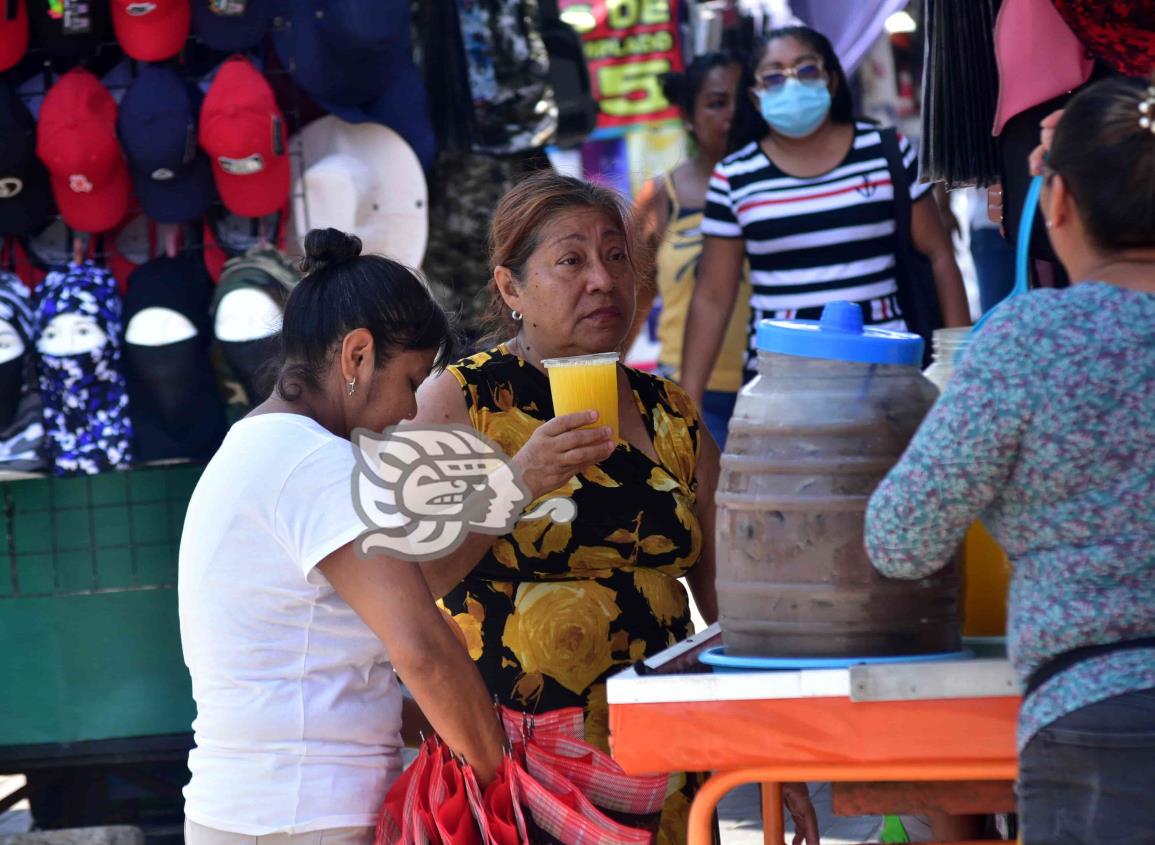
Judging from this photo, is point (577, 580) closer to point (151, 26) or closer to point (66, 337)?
point (66, 337)

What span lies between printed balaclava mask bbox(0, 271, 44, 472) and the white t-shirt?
2338 mm

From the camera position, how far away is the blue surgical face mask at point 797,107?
14.7 ft

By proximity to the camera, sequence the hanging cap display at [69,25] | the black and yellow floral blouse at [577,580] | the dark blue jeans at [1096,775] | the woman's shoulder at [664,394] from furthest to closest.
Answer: the hanging cap display at [69,25] → the woman's shoulder at [664,394] → the black and yellow floral blouse at [577,580] → the dark blue jeans at [1096,775]

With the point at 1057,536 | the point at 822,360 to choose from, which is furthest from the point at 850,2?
the point at 1057,536

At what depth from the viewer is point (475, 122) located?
17.8 feet

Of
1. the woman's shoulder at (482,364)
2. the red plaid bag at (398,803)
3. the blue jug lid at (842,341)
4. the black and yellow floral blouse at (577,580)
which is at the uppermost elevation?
the blue jug lid at (842,341)

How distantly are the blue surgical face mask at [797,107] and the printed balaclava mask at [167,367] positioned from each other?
6.13 ft

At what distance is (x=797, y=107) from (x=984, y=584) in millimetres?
2593

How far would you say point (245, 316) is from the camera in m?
4.55

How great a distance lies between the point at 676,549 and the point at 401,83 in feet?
8.99

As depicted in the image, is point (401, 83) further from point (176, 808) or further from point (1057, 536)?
point (1057, 536)

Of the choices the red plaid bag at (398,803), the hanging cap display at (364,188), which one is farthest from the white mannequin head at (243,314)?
the red plaid bag at (398,803)

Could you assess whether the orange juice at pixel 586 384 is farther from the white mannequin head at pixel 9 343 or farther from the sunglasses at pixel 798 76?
the white mannequin head at pixel 9 343

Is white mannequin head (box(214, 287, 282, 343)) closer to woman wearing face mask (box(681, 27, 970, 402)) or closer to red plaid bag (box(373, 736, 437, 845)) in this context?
woman wearing face mask (box(681, 27, 970, 402))
